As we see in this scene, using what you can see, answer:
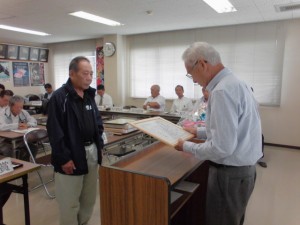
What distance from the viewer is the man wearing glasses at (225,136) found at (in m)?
1.16

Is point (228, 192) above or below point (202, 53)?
below

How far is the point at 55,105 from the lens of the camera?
1855mm

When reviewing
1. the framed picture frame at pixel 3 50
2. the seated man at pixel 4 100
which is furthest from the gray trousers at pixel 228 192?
the framed picture frame at pixel 3 50

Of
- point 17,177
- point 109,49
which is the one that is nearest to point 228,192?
point 17,177

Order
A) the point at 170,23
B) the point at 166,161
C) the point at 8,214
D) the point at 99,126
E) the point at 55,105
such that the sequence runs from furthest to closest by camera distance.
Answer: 1. the point at 170,23
2. the point at 8,214
3. the point at 99,126
4. the point at 55,105
5. the point at 166,161

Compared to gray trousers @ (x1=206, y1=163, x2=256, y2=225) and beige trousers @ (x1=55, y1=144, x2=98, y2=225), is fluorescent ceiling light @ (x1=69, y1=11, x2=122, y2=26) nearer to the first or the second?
beige trousers @ (x1=55, y1=144, x2=98, y2=225)

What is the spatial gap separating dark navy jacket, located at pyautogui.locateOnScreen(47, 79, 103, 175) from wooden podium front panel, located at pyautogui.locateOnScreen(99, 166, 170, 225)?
602 mm

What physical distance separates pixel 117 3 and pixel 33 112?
3.68 m

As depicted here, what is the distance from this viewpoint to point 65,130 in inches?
74.9

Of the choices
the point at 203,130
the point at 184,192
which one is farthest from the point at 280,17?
the point at 184,192

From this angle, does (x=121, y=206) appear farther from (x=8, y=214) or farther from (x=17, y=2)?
(x=17, y=2)

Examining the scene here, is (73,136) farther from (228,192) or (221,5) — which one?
(221,5)

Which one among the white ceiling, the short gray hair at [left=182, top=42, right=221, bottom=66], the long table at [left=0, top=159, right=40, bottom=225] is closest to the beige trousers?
the long table at [left=0, top=159, right=40, bottom=225]

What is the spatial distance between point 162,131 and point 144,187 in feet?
1.39
